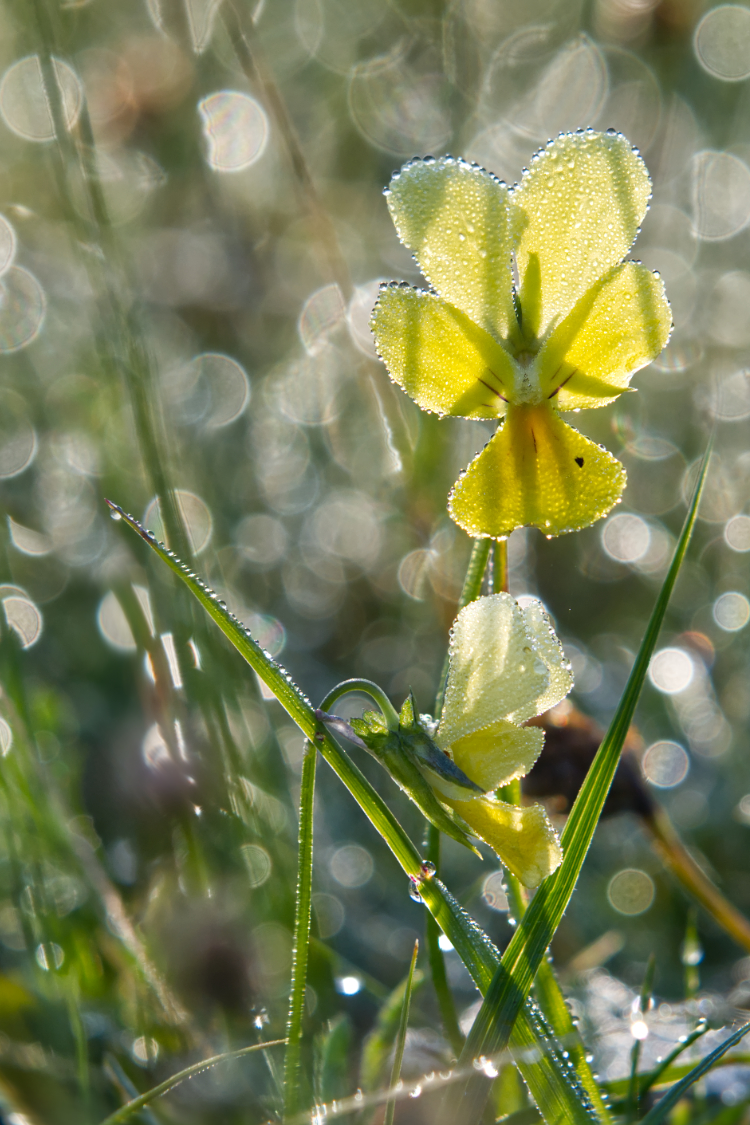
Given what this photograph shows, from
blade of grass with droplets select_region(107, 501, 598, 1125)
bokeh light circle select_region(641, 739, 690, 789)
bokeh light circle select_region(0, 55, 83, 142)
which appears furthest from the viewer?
bokeh light circle select_region(0, 55, 83, 142)

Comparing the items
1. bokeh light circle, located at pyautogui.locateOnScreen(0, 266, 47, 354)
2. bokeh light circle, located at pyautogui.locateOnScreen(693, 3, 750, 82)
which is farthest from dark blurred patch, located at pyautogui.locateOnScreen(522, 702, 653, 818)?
bokeh light circle, located at pyautogui.locateOnScreen(693, 3, 750, 82)

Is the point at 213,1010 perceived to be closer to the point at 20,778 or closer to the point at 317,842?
the point at 20,778

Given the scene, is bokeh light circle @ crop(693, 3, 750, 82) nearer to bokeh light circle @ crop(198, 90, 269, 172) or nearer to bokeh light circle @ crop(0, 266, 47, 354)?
bokeh light circle @ crop(198, 90, 269, 172)

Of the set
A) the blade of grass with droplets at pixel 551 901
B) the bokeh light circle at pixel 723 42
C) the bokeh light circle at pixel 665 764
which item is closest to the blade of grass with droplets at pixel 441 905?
the blade of grass with droplets at pixel 551 901

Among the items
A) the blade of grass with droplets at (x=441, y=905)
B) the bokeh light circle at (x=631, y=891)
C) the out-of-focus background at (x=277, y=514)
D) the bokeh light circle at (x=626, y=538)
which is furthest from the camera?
the bokeh light circle at (x=626, y=538)

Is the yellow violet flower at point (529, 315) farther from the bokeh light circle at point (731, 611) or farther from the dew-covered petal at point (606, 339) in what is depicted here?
the bokeh light circle at point (731, 611)
